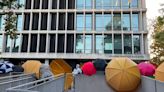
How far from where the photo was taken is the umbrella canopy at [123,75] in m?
10.6

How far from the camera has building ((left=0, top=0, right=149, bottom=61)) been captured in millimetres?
32844

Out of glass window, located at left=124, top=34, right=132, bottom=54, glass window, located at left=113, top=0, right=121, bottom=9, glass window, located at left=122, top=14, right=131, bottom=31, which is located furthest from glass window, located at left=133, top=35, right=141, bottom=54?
glass window, located at left=113, top=0, right=121, bottom=9

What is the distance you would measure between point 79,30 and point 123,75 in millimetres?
23563

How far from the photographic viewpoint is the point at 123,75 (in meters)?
10.6

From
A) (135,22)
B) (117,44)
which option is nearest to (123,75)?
(117,44)

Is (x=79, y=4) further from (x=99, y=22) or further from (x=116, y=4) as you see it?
(x=116, y=4)

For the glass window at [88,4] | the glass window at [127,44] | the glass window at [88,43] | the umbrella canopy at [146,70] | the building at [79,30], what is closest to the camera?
the umbrella canopy at [146,70]

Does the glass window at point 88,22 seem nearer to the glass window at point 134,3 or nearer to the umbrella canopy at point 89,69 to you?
the glass window at point 134,3

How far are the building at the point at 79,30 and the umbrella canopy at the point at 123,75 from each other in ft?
A: 69.0

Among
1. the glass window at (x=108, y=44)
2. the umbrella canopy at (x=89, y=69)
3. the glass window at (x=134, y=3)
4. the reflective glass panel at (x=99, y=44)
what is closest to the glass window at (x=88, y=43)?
the reflective glass panel at (x=99, y=44)

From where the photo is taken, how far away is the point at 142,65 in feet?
37.4

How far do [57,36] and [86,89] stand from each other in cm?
2241

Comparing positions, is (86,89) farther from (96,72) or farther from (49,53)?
(49,53)

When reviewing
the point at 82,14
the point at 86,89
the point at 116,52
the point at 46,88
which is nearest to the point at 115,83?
the point at 86,89
